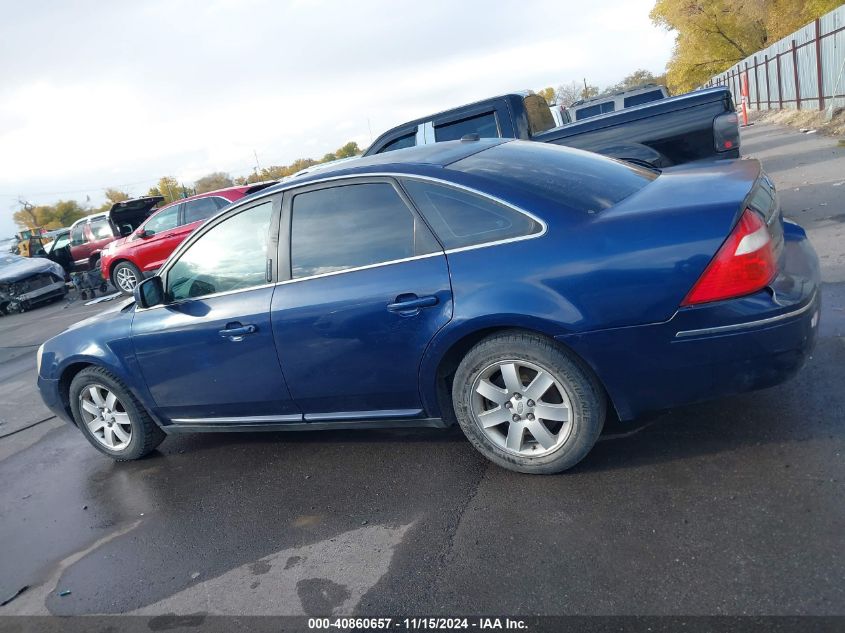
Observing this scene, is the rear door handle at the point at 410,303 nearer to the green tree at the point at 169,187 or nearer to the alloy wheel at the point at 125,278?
the alloy wheel at the point at 125,278

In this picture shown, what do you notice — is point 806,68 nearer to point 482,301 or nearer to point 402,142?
point 402,142

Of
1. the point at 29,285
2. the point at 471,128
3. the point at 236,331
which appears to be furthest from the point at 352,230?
the point at 29,285

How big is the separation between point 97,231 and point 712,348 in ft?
66.0

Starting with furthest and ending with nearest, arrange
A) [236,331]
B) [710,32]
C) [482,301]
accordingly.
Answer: [710,32]
[236,331]
[482,301]

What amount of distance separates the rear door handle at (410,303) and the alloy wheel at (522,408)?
0.44 metres

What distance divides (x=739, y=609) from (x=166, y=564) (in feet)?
8.94

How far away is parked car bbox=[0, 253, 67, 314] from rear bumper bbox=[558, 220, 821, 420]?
56.4 ft

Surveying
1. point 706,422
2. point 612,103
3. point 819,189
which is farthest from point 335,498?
point 612,103

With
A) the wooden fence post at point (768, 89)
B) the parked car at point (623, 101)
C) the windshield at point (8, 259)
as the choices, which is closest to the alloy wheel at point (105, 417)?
the parked car at point (623, 101)

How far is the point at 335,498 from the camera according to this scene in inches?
155

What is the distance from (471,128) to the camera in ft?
26.3

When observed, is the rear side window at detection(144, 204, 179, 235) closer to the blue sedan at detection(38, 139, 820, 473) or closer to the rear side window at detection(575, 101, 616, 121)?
the rear side window at detection(575, 101, 616, 121)

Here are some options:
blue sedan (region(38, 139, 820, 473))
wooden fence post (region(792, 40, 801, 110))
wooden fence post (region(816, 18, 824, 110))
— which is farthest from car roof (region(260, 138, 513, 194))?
wooden fence post (region(792, 40, 801, 110))

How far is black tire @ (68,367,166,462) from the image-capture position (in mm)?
4836
